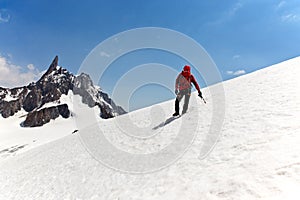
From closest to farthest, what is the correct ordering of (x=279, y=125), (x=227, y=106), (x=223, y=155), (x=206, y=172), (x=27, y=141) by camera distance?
→ (x=206, y=172) → (x=223, y=155) → (x=279, y=125) → (x=227, y=106) → (x=27, y=141)

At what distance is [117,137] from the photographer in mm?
14859

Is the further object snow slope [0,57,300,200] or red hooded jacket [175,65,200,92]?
red hooded jacket [175,65,200,92]

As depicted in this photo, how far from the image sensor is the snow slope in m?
5.59

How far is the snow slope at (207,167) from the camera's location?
18.3 ft

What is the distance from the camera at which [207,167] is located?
7.20 meters

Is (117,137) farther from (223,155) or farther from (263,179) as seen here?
(263,179)

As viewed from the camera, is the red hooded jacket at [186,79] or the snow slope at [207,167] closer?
the snow slope at [207,167]

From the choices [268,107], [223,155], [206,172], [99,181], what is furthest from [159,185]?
[268,107]

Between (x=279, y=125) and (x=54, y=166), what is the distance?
39.0 ft

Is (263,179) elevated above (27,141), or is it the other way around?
(27,141)

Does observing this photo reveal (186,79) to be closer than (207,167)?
No

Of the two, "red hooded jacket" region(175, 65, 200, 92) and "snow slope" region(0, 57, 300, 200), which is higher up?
"red hooded jacket" region(175, 65, 200, 92)

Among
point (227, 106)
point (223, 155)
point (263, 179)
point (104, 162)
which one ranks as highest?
point (227, 106)

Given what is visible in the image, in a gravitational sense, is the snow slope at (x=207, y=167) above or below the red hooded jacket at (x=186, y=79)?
below
